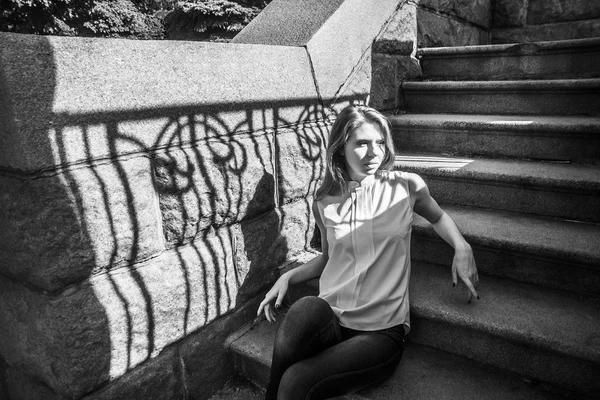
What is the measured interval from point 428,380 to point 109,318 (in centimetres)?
134

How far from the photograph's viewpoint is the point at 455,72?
3.47 metres

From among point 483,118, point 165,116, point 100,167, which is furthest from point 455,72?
point 100,167

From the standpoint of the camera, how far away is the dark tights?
165 cm

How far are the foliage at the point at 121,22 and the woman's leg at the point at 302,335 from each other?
1118 centimetres

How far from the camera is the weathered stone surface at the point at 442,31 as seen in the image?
3580 mm

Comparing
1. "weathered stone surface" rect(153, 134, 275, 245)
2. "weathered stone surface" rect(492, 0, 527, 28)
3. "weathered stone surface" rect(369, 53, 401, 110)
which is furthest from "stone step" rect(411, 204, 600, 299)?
"weathered stone surface" rect(492, 0, 527, 28)

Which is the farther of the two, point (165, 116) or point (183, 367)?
point (183, 367)

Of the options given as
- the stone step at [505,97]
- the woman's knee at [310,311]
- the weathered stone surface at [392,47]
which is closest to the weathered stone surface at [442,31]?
the weathered stone surface at [392,47]

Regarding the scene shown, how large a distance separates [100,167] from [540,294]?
6.55ft

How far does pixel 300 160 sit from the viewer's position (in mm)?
2430

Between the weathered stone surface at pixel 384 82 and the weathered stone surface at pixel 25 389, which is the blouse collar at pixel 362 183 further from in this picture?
the weathered stone surface at pixel 25 389

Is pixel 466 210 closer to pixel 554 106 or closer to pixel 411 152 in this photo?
pixel 411 152

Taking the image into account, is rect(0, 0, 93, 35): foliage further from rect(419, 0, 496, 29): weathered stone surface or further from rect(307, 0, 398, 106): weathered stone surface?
rect(307, 0, 398, 106): weathered stone surface

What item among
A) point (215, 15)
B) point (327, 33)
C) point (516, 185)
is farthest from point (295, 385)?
point (215, 15)
